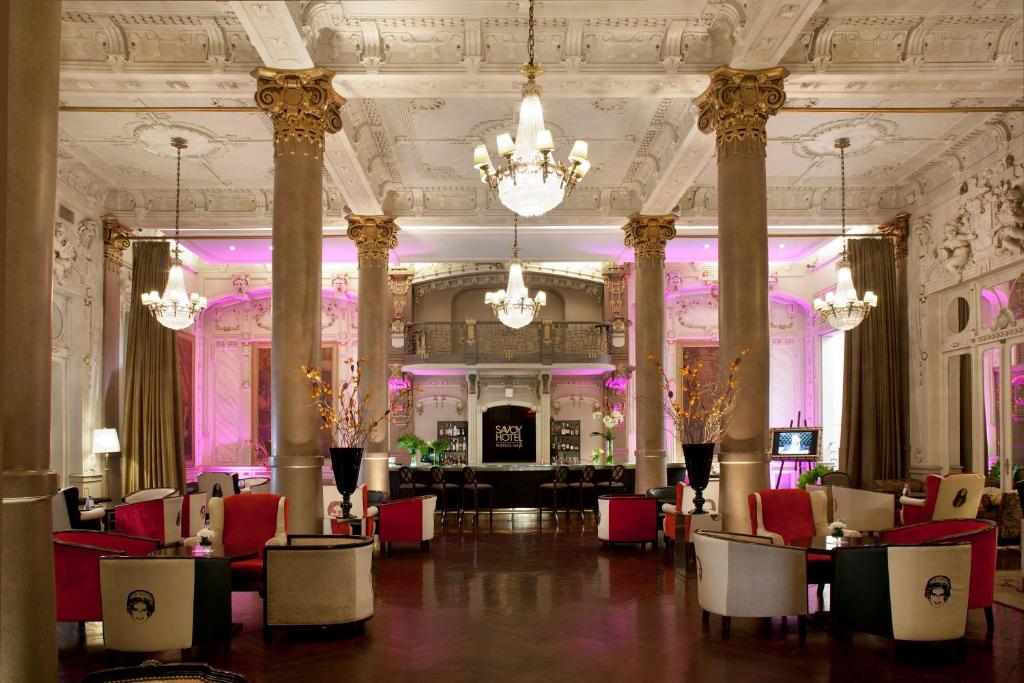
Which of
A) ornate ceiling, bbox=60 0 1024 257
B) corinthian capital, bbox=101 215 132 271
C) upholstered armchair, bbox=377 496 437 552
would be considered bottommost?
upholstered armchair, bbox=377 496 437 552

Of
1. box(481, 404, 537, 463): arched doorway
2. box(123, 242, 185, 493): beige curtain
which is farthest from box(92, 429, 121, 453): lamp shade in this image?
box(481, 404, 537, 463): arched doorway

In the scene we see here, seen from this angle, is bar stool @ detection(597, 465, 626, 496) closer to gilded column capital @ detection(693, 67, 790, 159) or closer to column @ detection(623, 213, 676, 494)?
column @ detection(623, 213, 676, 494)

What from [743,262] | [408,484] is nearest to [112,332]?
[408,484]

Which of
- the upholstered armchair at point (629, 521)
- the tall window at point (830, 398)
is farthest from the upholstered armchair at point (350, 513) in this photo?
the tall window at point (830, 398)

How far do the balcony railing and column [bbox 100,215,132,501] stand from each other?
6883 millimetres

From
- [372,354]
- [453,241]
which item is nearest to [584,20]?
[372,354]

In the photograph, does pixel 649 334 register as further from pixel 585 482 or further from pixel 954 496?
pixel 954 496

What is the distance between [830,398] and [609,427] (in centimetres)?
502

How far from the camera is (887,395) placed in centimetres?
1301

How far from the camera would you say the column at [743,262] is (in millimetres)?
7344

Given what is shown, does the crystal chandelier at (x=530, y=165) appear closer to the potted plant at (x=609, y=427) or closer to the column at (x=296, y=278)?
the column at (x=296, y=278)

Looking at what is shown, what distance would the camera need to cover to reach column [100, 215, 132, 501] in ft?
42.8

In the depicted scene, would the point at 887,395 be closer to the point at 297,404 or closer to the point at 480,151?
the point at 480,151

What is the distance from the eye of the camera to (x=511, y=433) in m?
19.7
